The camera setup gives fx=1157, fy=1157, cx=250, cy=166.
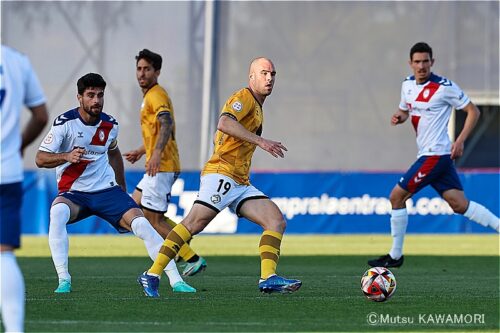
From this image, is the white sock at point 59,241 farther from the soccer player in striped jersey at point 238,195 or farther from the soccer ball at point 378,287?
the soccer ball at point 378,287

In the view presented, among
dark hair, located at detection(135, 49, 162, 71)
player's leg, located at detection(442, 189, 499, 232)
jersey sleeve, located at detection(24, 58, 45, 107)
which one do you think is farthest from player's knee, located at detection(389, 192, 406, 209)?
jersey sleeve, located at detection(24, 58, 45, 107)

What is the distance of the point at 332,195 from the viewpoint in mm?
23766

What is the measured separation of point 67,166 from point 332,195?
44.9 feet

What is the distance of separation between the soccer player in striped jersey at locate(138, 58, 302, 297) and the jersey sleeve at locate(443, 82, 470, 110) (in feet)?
14.5

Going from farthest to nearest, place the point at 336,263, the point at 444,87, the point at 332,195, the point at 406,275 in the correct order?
the point at 332,195 < the point at 336,263 < the point at 444,87 < the point at 406,275

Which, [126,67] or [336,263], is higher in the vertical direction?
[126,67]

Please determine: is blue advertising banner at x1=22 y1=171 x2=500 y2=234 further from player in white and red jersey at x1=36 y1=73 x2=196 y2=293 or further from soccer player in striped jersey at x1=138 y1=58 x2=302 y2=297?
soccer player in striped jersey at x1=138 y1=58 x2=302 y2=297

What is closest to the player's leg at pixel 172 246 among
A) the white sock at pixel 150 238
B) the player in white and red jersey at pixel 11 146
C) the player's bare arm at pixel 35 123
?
the white sock at pixel 150 238

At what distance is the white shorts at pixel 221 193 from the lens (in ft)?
32.2

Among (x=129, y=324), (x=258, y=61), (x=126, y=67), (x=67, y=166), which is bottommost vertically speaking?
(x=129, y=324)

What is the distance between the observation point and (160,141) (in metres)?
12.1

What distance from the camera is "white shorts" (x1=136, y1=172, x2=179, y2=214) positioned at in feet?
43.1

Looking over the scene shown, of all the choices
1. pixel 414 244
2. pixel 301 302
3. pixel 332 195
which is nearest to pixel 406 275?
pixel 301 302

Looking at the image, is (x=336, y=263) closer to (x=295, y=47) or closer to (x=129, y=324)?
(x=129, y=324)
